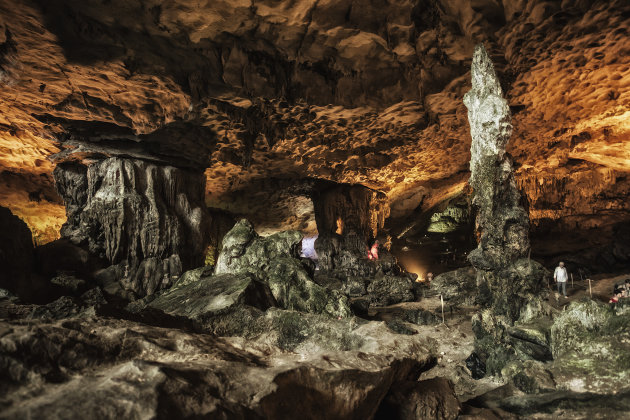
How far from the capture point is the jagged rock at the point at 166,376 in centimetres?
118

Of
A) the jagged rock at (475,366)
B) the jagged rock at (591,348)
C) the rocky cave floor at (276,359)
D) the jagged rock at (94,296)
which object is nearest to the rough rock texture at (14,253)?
the jagged rock at (94,296)

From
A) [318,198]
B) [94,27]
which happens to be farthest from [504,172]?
[318,198]

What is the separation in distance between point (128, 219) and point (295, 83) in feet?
22.1

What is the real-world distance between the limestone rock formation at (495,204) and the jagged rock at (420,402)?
160 inches

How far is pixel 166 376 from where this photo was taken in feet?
4.43

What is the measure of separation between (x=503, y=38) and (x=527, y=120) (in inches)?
175

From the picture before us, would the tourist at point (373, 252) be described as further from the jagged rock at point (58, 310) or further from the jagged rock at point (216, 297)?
the jagged rock at point (58, 310)

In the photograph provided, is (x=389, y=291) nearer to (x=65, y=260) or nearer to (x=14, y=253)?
(x=65, y=260)

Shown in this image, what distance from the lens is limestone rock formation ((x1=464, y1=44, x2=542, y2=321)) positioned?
6.25m

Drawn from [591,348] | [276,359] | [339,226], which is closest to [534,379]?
[591,348]

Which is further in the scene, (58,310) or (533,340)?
(58,310)

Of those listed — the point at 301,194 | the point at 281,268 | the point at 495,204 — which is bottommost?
the point at 281,268

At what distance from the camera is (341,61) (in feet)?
27.0

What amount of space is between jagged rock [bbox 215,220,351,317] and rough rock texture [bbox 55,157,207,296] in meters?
4.71
